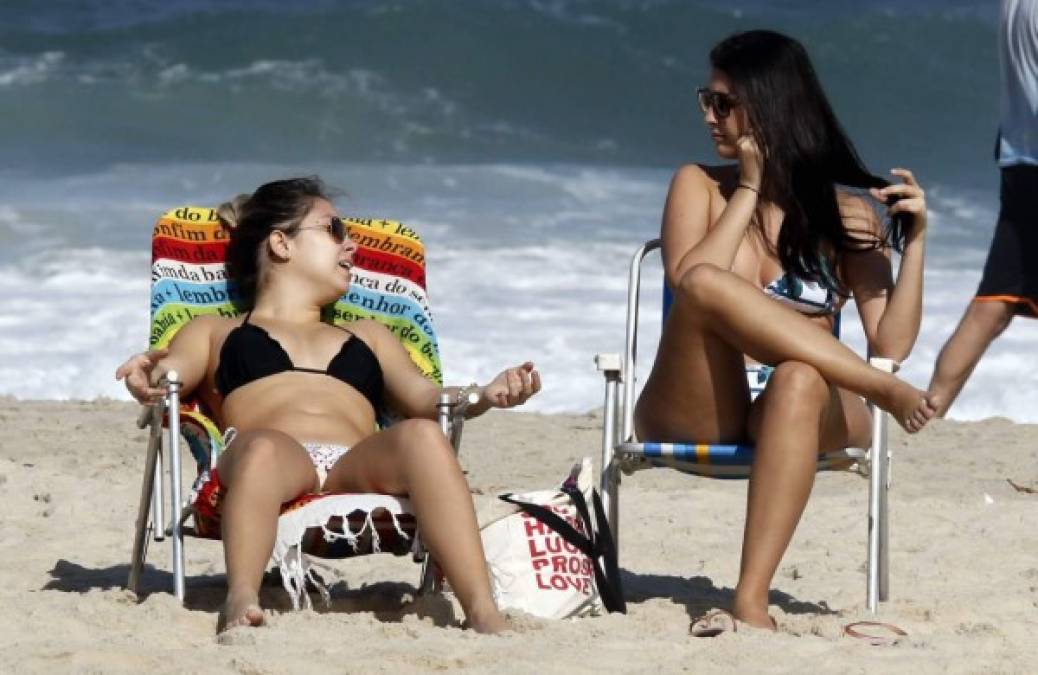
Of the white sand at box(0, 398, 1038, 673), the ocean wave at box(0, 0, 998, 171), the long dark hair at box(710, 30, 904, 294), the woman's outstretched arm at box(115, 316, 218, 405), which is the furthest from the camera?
the ocean wave at box(0, 0, 998, 171)

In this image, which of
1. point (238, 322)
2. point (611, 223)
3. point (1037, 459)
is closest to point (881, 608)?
point (238, 322)

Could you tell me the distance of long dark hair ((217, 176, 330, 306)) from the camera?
15.8 ft

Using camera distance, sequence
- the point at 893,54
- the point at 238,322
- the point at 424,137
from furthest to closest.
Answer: the point at 893,54
the point at 424,137
the point at 238,322

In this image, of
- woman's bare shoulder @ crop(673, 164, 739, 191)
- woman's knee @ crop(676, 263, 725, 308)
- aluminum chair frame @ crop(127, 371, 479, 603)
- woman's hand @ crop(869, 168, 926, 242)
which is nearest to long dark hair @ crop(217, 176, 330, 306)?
aluminum chair frame @ crop(127, 371, 479, 603)

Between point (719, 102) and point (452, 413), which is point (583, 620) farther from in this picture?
point (719, 102)

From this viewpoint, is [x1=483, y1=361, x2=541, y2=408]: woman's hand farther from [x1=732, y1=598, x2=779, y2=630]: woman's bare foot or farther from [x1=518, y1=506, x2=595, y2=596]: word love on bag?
[x1=732, y1=598, x2=779, y2=630]: woman's bare foot

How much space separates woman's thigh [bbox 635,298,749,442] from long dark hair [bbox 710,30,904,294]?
37 cm

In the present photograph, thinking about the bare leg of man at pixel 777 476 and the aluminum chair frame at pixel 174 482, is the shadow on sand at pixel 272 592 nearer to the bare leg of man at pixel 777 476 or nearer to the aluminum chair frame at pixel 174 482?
the aluminum chair frame at pixel 174 482

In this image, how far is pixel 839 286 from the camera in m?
4.49

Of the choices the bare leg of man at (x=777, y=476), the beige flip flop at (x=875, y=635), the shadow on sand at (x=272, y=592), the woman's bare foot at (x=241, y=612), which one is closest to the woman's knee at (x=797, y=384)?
the bare leg of man at (x=777, y=476)

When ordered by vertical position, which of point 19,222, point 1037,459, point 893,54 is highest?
point 893,54

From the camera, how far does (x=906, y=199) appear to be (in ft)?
14.2

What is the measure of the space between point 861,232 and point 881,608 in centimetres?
86

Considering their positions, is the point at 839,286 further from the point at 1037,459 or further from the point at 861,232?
the point at 1037,459
